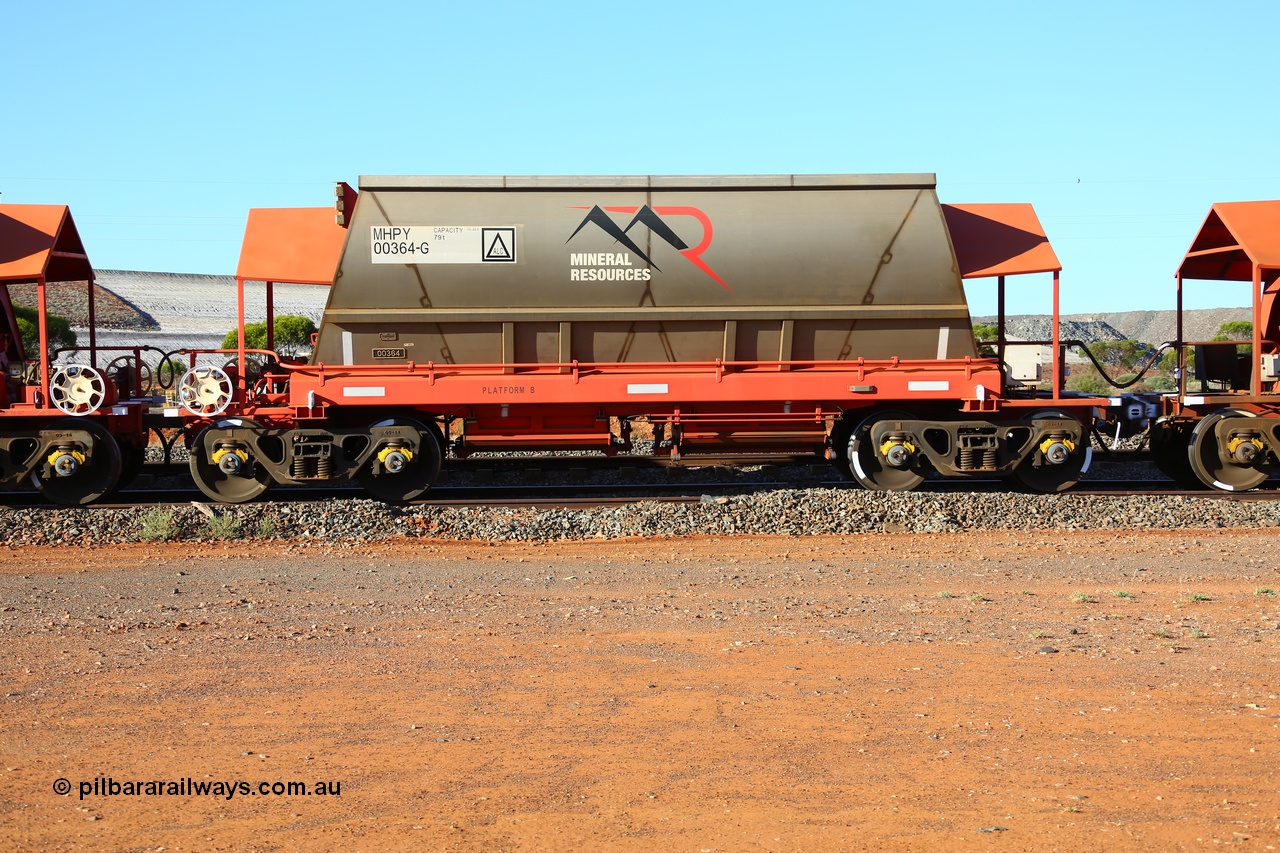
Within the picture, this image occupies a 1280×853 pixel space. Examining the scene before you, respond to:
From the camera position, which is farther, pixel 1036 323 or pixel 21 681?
pixel 1036 323

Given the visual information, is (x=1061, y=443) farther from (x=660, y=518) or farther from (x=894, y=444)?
(x=660, y=518)

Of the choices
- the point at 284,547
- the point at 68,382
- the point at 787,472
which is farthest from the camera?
the point at 787,472

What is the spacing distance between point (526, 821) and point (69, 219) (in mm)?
12170

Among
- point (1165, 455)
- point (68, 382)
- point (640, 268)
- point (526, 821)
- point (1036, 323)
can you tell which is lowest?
point (526, 821)

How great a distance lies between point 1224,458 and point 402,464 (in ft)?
33.1

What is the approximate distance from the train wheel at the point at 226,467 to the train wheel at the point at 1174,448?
11323mm

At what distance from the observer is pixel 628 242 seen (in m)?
12.9

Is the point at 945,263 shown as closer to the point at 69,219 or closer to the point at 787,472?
the point at 787,472

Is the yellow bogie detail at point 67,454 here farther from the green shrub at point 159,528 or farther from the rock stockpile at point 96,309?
the rock stockpile at point 96,309

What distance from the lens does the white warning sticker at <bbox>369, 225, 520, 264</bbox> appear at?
502 inches

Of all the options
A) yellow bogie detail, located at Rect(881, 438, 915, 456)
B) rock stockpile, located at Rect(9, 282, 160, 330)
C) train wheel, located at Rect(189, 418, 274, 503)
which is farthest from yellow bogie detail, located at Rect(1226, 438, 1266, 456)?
rock stockpile, located at Rect(9, 282, 160, 330)

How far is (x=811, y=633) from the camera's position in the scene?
288 inches

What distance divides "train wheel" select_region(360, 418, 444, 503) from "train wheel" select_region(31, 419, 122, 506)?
3.00 m

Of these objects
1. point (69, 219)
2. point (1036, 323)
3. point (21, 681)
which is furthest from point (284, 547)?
point (1036, 323)
